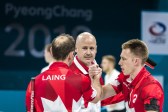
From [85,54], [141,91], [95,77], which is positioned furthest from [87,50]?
[141,91]

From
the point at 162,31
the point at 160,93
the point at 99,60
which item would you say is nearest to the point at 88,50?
the point at 160,93

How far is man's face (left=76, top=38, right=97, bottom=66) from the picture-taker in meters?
4.91

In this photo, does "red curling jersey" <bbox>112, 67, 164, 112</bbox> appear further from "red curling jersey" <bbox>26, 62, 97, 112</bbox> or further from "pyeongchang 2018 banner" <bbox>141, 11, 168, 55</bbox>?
"pyeongchang 2018 banner" <bbox>141, 11, 168, 55</bbox>

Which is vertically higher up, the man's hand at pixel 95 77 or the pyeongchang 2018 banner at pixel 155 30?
the pyeongchang 2018 banner at pixel 155 30

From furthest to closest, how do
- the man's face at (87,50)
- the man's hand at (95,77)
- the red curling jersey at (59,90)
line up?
the man's face at (87,50) → the man's hand at (95,77) → the red curling jersey at (59,90)

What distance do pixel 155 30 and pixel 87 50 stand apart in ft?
18.0

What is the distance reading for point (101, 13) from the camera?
437 inches

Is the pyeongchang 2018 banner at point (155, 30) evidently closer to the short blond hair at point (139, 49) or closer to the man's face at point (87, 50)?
the man's face at point (87, 50)

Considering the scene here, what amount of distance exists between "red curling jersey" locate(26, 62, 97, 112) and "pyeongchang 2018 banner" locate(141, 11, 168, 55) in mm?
6067

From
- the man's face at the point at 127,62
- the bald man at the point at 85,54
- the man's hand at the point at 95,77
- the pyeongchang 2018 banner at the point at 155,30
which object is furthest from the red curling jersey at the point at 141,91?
the pyeongchang 2018 banner at the point at 155,30

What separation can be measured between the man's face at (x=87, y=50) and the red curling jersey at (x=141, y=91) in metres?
0.45

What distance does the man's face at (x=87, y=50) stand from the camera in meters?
4.91

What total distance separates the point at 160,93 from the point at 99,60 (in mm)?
7052

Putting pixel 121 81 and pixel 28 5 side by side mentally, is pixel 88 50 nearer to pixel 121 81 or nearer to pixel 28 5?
pixel 121 81
